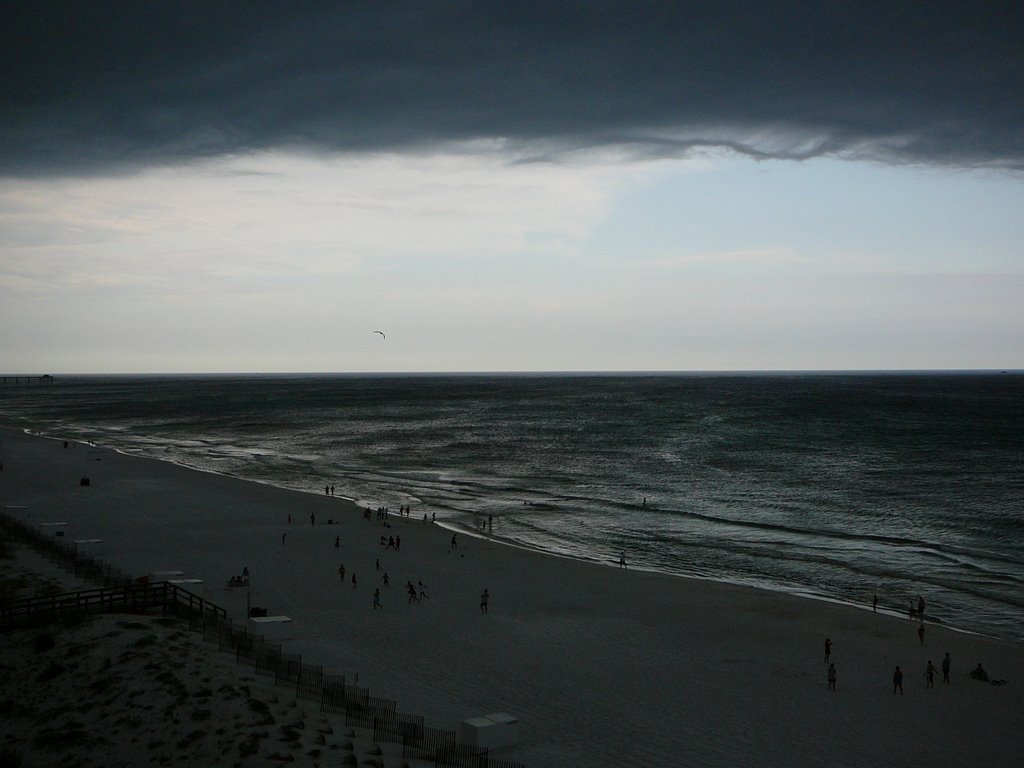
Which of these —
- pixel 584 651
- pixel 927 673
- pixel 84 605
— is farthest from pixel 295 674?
pixel 927 673

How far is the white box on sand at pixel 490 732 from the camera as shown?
18.8 metres

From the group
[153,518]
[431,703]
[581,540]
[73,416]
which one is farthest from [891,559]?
[73,416]

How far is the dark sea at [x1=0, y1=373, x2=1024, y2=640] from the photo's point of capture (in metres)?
41.9

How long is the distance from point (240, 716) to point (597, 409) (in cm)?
16280

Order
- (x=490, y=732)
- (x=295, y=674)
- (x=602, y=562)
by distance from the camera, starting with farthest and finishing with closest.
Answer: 1. (x=602, y=562)
2. (x=295, y=674)
3. (x=490, y=732)

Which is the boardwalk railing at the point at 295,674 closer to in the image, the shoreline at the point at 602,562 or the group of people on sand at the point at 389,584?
the group of people on sand at the point at 389,584

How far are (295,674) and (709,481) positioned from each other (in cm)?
5701

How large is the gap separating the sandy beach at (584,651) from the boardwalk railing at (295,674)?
1.22 meters

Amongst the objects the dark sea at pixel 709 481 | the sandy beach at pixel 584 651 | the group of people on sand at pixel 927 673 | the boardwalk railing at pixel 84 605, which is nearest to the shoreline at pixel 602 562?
the dark sea at pixel 709 481

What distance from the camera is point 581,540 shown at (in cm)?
4894

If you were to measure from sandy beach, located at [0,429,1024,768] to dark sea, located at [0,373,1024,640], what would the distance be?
499 cm

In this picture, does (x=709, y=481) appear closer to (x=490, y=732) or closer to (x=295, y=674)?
(x=490, y=732)

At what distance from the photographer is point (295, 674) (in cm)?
2025

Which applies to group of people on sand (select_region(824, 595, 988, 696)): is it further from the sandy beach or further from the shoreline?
the shoreline
